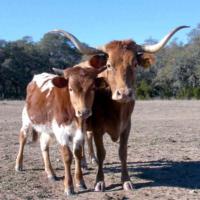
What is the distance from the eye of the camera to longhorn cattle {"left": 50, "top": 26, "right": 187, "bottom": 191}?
8719 millimetres

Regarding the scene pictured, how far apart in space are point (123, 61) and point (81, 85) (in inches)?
A: 33.1

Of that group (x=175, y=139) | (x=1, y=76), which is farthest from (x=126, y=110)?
(x=1, y=76)

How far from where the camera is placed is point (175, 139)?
49.8 ft

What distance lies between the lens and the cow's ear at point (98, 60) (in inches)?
360

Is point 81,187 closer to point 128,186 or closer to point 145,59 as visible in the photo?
point 128,186

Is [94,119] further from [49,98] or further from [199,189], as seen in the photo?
[199,189]

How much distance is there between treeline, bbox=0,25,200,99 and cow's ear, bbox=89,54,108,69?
5128 centimetres

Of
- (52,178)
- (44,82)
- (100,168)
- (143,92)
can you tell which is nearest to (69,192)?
(100,168)

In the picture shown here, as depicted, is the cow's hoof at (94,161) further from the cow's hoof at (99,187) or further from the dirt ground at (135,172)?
the cow's hoof at (99,187)

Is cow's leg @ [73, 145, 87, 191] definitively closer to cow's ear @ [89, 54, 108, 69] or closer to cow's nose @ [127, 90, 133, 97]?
cow's nose @ [127, 90, 133, 97]

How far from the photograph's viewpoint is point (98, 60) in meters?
9.23

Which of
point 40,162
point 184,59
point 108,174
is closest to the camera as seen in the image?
point 108,174

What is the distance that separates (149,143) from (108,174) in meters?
4.17

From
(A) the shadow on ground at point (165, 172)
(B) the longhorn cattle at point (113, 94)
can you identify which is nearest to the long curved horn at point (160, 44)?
(B) the longhorn cattle at point (113, 94)
